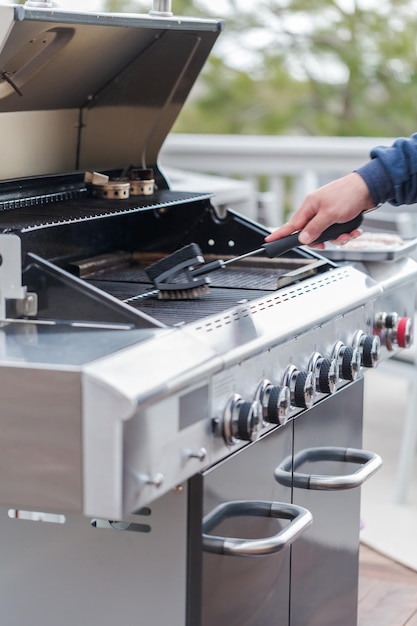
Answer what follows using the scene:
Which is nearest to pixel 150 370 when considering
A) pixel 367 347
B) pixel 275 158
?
pixel 367 347

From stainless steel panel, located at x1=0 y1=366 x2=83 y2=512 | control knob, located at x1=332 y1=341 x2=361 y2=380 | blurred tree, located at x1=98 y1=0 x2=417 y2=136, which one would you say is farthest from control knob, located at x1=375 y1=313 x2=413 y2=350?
blurred tree, located at x1=98 y1=0 x2=417 y2=136

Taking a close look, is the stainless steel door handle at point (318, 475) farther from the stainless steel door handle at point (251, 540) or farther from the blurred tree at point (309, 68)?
the blurred tree at point (309, 68)

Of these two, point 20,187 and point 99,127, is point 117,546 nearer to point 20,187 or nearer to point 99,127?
point 20,187

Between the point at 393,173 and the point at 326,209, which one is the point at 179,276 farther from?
the point at 393,173

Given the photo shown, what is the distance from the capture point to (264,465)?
163 centimetres

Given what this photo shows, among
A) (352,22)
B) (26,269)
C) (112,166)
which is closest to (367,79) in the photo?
(352,22)

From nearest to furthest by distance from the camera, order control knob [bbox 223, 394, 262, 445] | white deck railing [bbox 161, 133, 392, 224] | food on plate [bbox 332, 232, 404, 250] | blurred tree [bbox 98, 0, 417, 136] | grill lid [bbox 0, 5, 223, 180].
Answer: control knob [bbox 223, 394, 262, 445] < grill lid [bbox 0, 5, 223, 180] < food on plate [bbox 332, 232, 404, 250] < white deck railing [bbox 161, 133, 392, 224] < blurred tree [bbox 98, 0, 417, 136]

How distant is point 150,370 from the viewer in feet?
4.04

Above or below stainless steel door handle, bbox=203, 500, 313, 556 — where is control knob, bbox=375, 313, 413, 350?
above

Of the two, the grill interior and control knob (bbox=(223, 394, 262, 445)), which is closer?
control knob (bbox=(223, 394, 262, 445))

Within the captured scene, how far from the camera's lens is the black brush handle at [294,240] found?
1.77m

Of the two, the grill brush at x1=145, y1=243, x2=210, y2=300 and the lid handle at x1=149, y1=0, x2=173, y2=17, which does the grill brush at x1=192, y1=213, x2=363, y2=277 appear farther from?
the lid handle at x1=149, y1=0, x2=173, y2=17

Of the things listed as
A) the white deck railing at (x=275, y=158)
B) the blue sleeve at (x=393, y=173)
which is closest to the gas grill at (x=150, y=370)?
the blue sleeve at (x=393, y=173)

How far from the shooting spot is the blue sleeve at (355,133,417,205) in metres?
1.83
